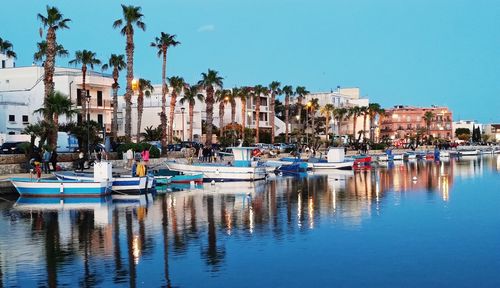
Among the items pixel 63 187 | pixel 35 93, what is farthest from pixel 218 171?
pixel 35 93

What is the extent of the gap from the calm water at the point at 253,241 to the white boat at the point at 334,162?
92.2ft

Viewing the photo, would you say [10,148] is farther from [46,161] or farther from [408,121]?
→ [408,121]

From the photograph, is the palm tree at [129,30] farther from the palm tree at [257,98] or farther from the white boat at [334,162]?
the palm tree at [257,98]

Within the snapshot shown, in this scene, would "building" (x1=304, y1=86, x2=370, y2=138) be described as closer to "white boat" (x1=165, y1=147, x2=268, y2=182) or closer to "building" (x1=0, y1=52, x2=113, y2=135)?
"building" (x1=0, y1=52, x2=113, y2=135)

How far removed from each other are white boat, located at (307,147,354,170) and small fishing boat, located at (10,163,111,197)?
3342cm

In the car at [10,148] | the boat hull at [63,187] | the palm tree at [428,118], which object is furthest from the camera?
the palm tree at [428,118]

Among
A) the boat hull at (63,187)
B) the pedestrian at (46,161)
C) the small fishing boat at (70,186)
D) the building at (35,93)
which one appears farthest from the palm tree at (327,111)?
the boat hull at (63,187)

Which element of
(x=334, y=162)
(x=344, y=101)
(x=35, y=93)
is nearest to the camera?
(x=334, y=162)

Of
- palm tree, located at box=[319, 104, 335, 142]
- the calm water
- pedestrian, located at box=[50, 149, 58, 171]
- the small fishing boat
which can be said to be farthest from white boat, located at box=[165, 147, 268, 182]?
palm tree, located at box=[319, 104, 335, 142]

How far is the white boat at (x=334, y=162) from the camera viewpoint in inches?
2584

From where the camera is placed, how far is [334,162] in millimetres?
66250

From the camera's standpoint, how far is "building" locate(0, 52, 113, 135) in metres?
66.9

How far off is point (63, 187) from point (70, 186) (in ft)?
1.29

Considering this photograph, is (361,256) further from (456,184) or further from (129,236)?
(456,184)
